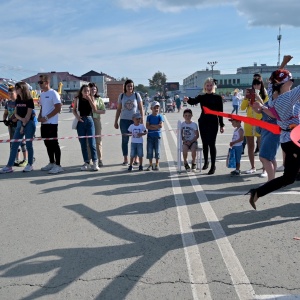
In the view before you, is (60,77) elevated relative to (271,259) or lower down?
elevated

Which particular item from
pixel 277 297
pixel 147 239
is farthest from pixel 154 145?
pixel 277 297

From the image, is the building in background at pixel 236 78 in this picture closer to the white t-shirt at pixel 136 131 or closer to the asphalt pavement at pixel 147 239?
the white t-shirt at pixel 136 131

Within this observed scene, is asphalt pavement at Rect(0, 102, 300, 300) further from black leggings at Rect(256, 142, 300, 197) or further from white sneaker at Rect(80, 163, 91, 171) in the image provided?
white sneaker at Rect(80, 163, 91, 171)

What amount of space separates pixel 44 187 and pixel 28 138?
1.76 m

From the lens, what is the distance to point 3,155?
10.3 m

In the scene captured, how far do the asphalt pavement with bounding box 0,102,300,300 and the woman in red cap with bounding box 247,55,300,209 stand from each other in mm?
548

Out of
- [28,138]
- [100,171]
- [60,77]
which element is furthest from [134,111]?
[60,77]

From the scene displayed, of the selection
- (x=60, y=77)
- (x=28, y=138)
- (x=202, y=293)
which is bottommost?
(x=202, y=293)

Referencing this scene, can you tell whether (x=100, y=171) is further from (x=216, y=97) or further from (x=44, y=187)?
(x=216, y=97)

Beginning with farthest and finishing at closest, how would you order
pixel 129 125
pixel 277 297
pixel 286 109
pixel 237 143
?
1. pixel 129 125
2. pixel 237 143
3. pixel 286 109
4. pixel 277 297

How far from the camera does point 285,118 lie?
4418 millimetres

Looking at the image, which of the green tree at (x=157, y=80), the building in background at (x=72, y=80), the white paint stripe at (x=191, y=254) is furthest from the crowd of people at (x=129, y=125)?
the green tree at (x=157, y=80)

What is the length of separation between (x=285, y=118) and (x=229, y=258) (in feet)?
6.10

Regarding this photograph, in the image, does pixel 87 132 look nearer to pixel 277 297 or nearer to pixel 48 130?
pixel 48 130
